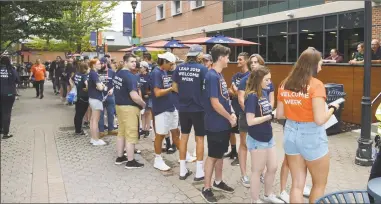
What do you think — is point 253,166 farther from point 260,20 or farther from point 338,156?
point 260,20

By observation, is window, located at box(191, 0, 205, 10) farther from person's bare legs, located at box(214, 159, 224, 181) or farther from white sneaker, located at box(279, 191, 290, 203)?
white sneaker, located at box(279, 191, 290, 203)

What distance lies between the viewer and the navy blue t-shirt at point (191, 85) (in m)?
5.11

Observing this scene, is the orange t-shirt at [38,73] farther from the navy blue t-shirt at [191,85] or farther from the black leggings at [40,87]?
the navy blue t-shirt at [191,85]

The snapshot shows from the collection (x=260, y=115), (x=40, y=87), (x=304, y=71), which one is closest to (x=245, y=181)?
(x=260, y=115)

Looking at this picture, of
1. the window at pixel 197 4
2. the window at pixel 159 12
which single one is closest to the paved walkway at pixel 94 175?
the window at pixel 197 4

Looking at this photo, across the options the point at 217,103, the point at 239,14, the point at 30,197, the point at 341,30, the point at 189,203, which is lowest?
the point at 189,203

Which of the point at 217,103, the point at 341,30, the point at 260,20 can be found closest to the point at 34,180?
the point at 217,103

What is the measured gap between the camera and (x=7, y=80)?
6617mm

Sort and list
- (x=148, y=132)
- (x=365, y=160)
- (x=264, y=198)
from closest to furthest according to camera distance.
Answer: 1. (x=264, y=198)
2. (x=365, y=160)
3. (x=148, y=132)

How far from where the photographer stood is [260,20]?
16.4m

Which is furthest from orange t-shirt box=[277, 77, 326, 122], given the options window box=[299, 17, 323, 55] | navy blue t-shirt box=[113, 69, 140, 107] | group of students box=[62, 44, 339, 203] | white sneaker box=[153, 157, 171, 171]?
window box=[299, 17, 323, 55]

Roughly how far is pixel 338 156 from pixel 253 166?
11.1 feet

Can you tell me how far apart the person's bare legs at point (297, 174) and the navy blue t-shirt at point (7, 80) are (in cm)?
455

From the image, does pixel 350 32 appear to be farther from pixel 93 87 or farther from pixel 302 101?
pixel 302 101
